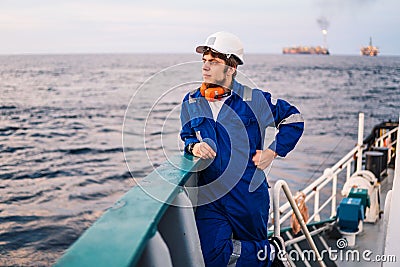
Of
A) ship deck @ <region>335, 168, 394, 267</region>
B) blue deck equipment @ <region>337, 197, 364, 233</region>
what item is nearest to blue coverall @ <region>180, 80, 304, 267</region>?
ship deck @ <region>335, 168, 394, 267</region>

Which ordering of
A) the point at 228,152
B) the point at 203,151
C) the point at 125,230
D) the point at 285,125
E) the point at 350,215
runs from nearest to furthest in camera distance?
1. the point at 125,230
2. the point at 203,151
3. the point at 228,152
4. the point at 285,125
5. the point at 350,215

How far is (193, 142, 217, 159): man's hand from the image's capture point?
2.38 meters

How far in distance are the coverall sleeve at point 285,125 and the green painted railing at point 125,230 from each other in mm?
968

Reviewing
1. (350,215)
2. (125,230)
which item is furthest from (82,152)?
(125,230)

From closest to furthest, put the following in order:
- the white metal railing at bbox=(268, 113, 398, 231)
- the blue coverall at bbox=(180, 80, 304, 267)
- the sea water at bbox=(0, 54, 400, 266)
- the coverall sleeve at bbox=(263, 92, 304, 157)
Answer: the blue coverall at bbox=(180, 80, 304, 267) < the coverall sleeve at bbox=(263, 92, 304, 157) < the white metal railing at bbox=(268, 113, 398, 231) < the sea water at bbox=(0, 54, 400, 266)

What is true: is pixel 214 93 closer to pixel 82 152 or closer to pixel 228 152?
pixel 228 152

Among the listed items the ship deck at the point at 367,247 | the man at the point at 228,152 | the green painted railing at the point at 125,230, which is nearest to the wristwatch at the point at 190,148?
the man at the point at 228,152

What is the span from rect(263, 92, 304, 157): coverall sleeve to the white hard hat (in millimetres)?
303

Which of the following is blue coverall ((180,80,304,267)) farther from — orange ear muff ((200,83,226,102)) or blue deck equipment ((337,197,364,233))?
blue deck equipment ((337,197,364,233))

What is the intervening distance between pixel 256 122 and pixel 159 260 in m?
1.33

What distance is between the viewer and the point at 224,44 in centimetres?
250

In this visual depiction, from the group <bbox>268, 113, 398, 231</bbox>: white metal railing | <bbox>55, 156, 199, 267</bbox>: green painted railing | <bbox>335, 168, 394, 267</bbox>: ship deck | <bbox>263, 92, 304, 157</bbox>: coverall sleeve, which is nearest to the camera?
<bbox>55, 156, 199, 267</bbox>: green painted railing

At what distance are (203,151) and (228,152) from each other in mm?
162

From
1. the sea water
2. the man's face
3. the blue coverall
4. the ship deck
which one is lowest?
the sea water
